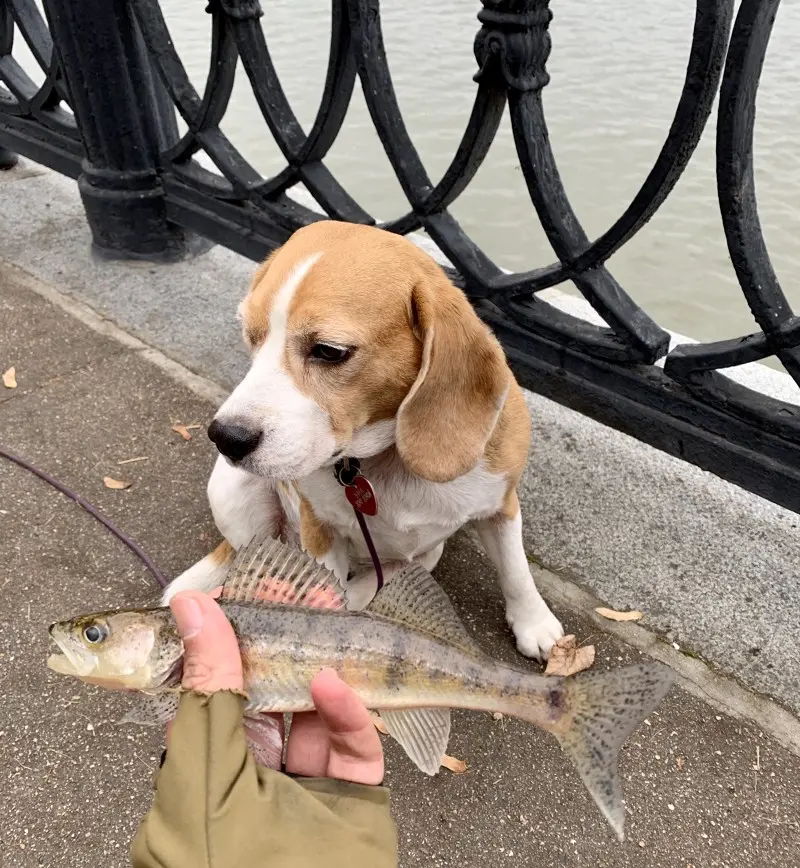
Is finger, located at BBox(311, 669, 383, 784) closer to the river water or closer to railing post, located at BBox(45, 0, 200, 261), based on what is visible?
railing post, located at BBox(45, 0, 200, 261)

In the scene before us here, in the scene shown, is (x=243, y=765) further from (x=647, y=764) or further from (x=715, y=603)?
(x=715, y=603)

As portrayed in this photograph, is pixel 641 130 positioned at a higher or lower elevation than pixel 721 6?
lower

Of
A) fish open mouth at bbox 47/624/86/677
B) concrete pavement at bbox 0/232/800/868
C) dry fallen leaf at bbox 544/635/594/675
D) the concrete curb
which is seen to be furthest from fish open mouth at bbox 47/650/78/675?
the concrete curb

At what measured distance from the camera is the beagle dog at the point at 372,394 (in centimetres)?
196

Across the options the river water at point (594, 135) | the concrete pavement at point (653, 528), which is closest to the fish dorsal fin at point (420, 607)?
the concrete pavement at point (653, 528)

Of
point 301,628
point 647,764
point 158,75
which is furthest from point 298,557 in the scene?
point 158,75

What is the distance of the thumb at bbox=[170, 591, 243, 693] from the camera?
1339 millimetres

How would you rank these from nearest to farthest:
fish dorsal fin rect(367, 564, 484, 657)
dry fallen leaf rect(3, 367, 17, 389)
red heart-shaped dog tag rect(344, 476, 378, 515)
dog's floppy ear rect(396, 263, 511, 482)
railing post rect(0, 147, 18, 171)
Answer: fish dorsal fin rect(367, 564, 484, 657)
dog's floppy ear rect(396, 263, 511, 482)
red heart-shaped dog tag rect(344, 476, 378, 515)
dry fallen leaf rect(3, 367, 17, 389)
railing post rect(0, 147, 18, 171)

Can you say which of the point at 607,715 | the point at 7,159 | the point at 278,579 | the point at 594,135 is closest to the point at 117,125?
the point at 7,159

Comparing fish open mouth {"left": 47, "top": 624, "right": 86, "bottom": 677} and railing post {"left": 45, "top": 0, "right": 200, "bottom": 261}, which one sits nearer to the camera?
fish open mouth {"left": 47, "top": 624, "right": 86, "bottom": 677}

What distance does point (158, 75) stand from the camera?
13.8 feet

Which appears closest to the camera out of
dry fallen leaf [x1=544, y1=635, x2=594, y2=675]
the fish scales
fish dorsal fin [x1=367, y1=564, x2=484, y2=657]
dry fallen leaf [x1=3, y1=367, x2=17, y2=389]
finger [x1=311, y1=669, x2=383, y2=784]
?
finger [x1=311, y1=669, x2=383, y2=784]

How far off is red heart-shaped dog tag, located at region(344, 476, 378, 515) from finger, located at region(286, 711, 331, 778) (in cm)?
74

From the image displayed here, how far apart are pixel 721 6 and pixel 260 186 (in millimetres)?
2291
